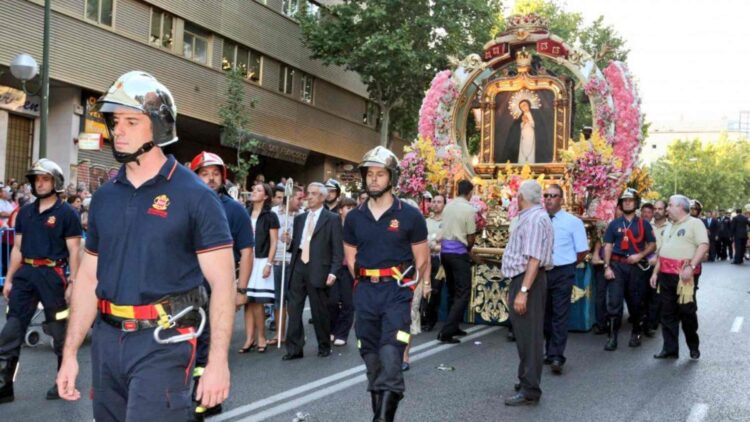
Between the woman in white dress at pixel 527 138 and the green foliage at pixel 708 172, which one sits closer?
the woman in white dress at pixel 527 138

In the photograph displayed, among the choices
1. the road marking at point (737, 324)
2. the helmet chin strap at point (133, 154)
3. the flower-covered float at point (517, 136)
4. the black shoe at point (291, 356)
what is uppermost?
the flower-covered float at point (517, 136)

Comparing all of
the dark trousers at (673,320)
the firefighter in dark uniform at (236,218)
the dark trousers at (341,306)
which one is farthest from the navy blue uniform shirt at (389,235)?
the dark trousers at (673,320)

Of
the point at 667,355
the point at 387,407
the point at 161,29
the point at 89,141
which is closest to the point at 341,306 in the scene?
the point at 667,355

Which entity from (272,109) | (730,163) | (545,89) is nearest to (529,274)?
(545,89)

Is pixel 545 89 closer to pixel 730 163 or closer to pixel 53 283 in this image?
pixel 53 283

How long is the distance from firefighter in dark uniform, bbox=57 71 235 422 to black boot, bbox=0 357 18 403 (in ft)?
11.3

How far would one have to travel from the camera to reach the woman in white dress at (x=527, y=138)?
52.2ft

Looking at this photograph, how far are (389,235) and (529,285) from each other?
157 centimetres

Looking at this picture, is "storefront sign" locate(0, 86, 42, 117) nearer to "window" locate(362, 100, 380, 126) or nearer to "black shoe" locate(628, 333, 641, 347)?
"black shoe" locate(628, 333, 641, 347)

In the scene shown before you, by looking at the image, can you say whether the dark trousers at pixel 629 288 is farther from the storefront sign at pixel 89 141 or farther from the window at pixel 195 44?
the window at pixel 195 44

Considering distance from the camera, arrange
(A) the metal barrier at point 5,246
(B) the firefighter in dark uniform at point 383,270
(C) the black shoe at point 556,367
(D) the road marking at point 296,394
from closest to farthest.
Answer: (B) the firefighter in dark uniform at point 383,270 → (D) the road marking at point 296,394 → (C) the black shoe at point 556,367 → (A) the metal barrier at point 5,246

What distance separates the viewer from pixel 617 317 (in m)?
9.73

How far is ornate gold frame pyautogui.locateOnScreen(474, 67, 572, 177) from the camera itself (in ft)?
51.3

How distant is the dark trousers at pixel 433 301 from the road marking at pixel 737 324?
14.3ft
